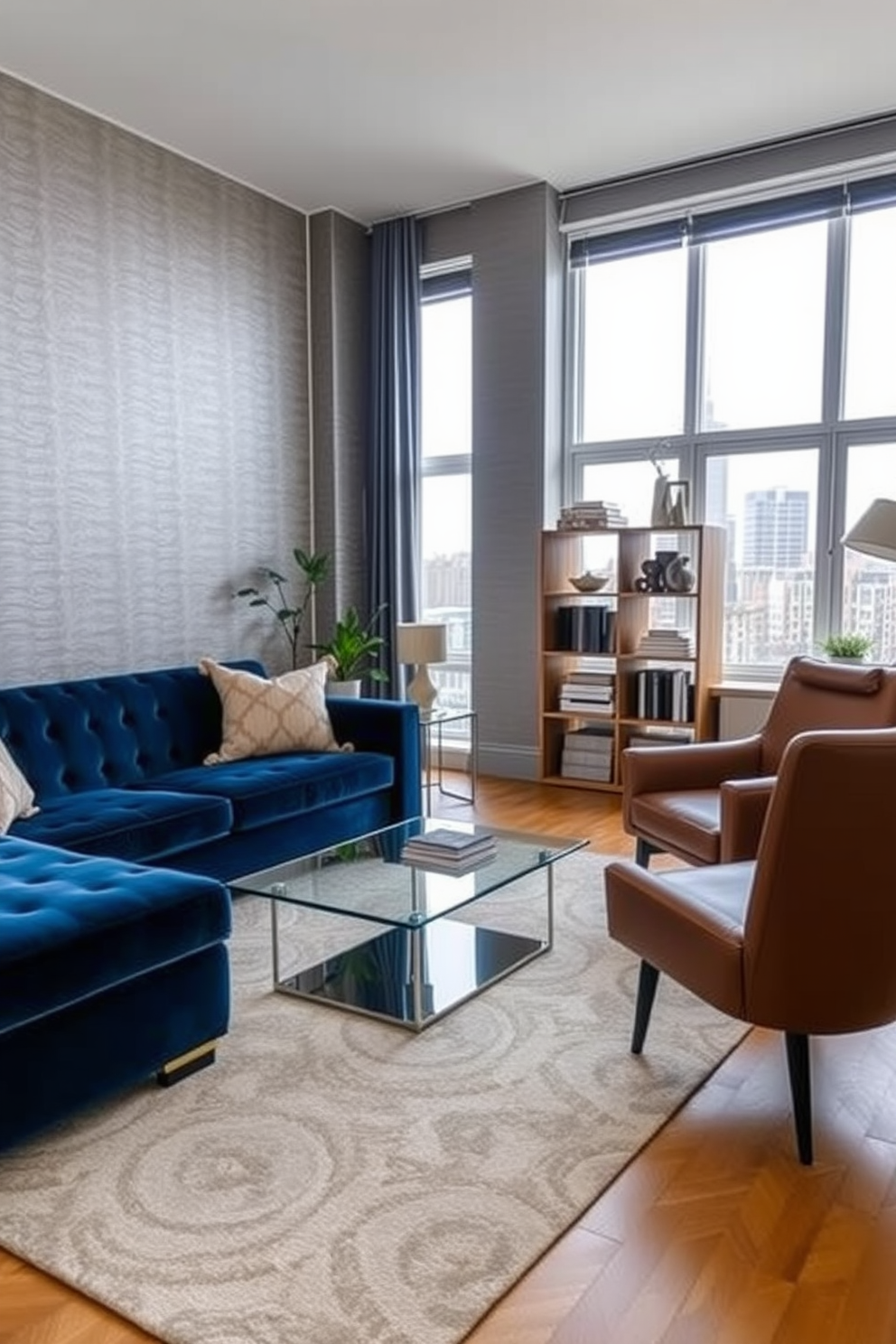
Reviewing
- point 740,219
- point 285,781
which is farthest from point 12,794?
point 740,219

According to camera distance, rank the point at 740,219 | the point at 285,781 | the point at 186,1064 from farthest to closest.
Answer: the point at 740,219
the point at 285,781
the point at 186,1064

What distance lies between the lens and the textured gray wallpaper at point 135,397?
4.01 m

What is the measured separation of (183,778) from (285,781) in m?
0.42

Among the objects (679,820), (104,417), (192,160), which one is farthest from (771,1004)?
(192,160)

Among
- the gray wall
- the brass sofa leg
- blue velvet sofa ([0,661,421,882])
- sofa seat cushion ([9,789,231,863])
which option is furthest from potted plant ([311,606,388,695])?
the brass sofa leg

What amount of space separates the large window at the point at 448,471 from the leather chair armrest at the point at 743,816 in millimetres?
3085

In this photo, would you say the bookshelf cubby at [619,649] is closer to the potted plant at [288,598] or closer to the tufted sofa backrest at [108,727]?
the potted plant at [288,598]

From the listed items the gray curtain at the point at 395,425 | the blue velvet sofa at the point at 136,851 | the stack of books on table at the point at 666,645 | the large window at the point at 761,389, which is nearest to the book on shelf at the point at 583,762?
the stack of books on table at the point at 666,645

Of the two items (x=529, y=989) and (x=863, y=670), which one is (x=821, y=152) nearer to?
(x=863, y=670)

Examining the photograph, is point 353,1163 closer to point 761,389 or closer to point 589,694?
point 589,694

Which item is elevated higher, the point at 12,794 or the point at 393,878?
the point at 12,794

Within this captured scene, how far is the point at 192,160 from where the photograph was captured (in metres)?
4.78

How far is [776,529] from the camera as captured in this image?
505cm

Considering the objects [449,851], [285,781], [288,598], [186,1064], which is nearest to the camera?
[186,1064]
